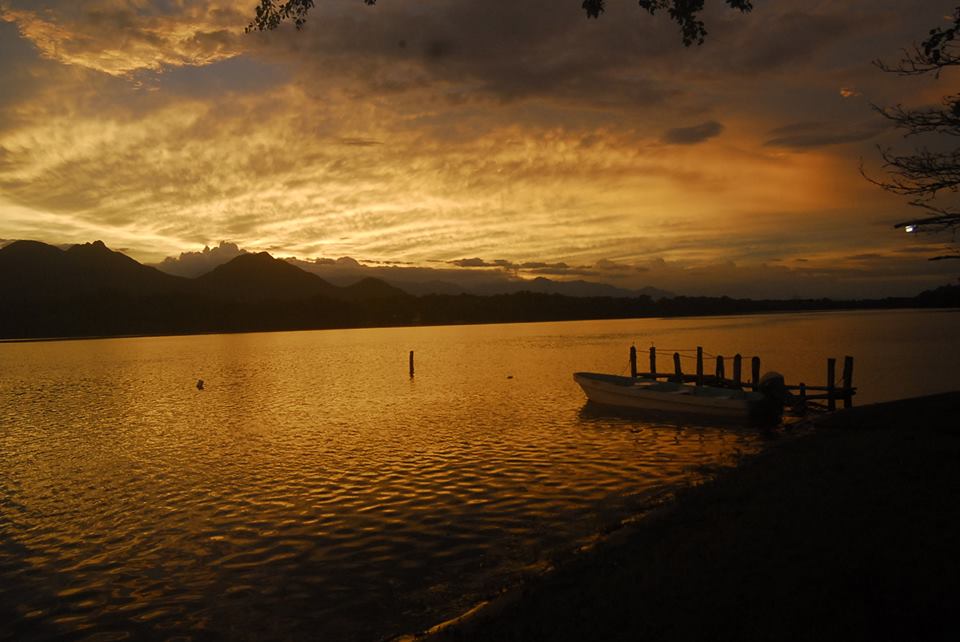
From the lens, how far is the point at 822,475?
13781mm

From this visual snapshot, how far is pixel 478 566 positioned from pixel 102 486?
1470cm

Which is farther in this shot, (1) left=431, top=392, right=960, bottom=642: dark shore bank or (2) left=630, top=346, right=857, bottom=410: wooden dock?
(2) left=630, top=346, right=857, bottom=410: wooden dock

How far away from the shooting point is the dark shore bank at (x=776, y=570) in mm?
6844

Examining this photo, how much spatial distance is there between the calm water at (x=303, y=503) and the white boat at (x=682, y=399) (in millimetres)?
1798

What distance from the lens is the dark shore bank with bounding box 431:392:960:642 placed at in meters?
6.84

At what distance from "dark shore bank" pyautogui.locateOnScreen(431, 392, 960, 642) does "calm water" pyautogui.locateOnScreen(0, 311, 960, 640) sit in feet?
7.01

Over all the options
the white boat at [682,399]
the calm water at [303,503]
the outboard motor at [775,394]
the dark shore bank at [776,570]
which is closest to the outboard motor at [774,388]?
the outboard motor at [775,394]

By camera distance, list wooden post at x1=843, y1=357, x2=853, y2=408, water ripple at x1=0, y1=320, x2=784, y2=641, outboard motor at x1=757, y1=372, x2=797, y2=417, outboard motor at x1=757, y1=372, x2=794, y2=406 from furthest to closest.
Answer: wooden post at x1=843, y1=357, x2=853, y2=408 < outboard motor at x1=757, y1=372, x2=794, y2=406 < outboard motor at x1=757, y1=372, x2=797, y2=417 < water ripple at x1=0, y1=320, x2=784, y2=641

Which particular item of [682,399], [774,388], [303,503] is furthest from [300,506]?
[774,388]

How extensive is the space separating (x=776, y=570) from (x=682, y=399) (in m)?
22.6

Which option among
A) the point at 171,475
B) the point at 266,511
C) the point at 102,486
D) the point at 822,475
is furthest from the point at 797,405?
the point at 102,486

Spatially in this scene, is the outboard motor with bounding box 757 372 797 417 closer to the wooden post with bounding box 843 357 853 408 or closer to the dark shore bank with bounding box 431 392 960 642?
the wooden post with bounding box 843 357 853 408

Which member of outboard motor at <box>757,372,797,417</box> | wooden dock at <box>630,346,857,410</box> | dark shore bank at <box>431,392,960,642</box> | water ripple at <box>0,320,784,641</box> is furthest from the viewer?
wooden dock at <box>630,346,857,410</box>

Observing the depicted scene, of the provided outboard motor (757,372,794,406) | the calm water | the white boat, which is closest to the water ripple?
the calm water
